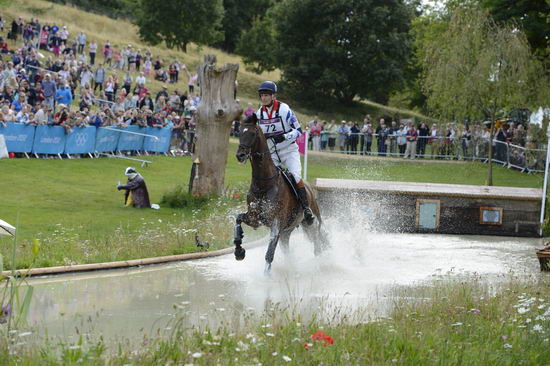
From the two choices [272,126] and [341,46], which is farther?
[341,46]

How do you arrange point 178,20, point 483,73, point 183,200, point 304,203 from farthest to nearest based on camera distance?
point 178,20 → point 483,73 → point 183,200 → point 304,203

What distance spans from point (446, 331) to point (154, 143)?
28.4 m

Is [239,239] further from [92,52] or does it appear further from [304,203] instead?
[92,52]

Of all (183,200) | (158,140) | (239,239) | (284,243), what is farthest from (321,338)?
(158,140)

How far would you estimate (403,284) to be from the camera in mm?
14359

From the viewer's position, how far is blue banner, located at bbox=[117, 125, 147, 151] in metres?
34.2

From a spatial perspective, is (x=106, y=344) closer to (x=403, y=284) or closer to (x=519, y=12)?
(x=403, y=284)

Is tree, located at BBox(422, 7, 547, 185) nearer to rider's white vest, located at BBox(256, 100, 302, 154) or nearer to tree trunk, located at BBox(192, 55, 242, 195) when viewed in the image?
tree trunk, located at BBox(192, 55, 242, 195)

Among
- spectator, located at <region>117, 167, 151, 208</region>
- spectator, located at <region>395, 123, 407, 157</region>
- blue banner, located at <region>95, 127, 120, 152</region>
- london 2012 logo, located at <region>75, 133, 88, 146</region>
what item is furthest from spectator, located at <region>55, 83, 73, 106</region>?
spectator, located at <region>395, 123, 407, 157</region>

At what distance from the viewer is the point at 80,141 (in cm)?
3153

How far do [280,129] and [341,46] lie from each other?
192 ft

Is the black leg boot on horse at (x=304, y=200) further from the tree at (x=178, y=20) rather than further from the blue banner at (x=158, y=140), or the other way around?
the tree at (x=178, y=20)

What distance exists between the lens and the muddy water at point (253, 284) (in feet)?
34.6

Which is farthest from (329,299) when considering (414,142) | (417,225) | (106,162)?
(414,142)
